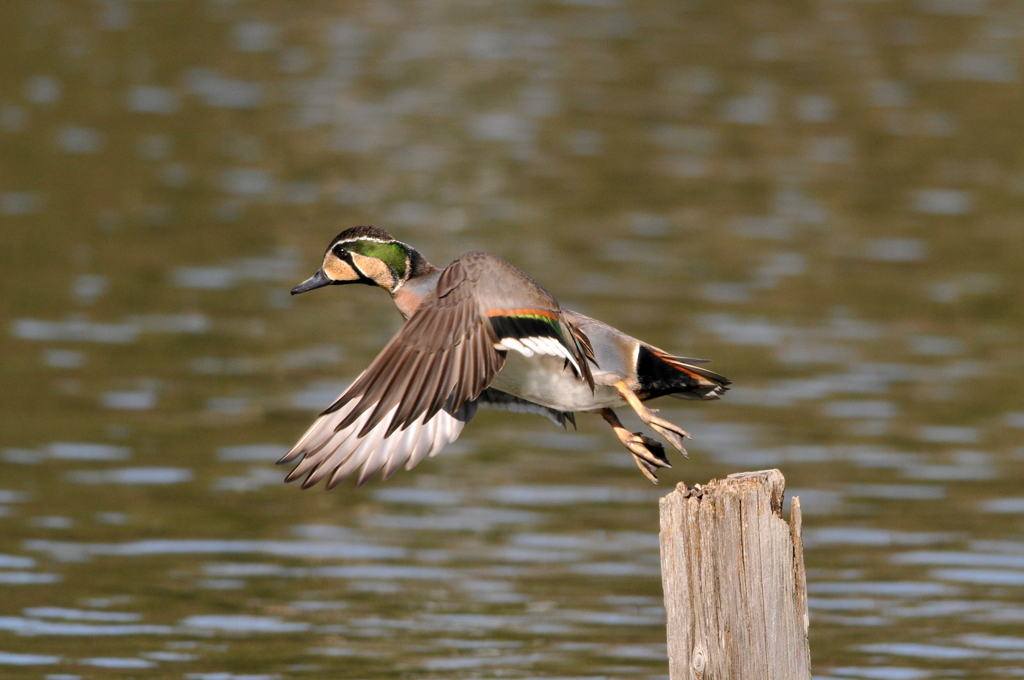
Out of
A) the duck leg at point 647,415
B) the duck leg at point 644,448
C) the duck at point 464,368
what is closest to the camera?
the duck at point 464,368

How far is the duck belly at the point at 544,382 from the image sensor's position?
6453 millimetres

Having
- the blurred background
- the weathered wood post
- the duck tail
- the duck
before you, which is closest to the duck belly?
the duck

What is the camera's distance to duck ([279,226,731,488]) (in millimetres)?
5898

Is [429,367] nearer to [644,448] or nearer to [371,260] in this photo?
[371,260]

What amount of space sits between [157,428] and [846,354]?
688cm

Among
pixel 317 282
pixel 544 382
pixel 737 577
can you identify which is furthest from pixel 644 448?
pixel 317 282

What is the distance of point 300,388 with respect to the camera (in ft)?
48.7

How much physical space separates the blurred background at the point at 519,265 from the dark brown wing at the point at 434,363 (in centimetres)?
412

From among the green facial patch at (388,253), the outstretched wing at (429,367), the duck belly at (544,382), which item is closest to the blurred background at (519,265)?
the duck belly at (544,382)

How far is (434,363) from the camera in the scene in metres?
5.95

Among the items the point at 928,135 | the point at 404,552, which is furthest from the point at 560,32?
the point at 404,552

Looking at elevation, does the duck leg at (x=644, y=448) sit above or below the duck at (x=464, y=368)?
below

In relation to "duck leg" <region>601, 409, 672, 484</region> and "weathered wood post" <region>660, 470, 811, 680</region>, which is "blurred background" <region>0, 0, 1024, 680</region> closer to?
"duck leg" <region>601, 409, 672, 484</region>

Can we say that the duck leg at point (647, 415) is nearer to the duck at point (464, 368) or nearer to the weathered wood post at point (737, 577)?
the duck at point (464, 368)
